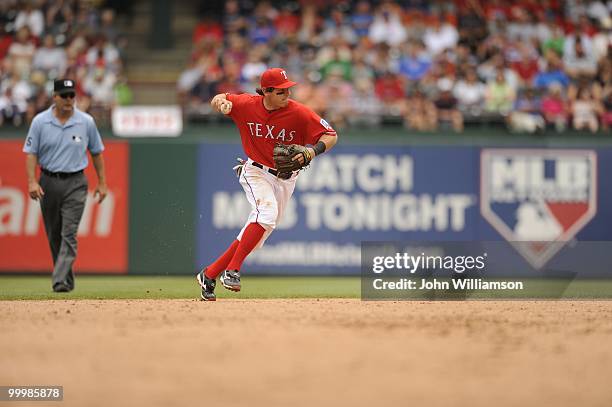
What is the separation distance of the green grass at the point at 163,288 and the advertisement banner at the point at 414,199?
69 cm

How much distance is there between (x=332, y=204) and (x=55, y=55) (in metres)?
5.81

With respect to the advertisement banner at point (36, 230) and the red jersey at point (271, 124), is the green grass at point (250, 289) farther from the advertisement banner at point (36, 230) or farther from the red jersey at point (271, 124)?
the red jersey at point (271, 124)

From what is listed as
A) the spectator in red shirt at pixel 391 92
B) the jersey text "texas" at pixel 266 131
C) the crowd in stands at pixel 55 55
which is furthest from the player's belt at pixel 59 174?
the spectator in red shirt at pixel 391 92

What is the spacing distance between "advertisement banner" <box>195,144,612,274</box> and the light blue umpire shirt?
4323 millimetres

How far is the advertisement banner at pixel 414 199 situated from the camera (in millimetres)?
16156

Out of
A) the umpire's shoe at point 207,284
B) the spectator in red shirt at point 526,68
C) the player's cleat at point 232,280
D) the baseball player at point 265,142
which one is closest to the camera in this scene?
the player's cleat at point 232,280

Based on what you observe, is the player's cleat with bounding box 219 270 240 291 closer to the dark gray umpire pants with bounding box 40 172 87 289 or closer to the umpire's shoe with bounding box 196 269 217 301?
the umpire's shoe with bounding box 196 269 217 301

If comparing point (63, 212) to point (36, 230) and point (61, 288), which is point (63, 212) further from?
point (36, 230)

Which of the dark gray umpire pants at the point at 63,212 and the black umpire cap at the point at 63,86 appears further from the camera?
the dark gray umpire pants at the point at 63,212

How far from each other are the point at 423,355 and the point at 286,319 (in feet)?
7.05

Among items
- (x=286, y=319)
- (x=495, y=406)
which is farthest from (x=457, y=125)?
(x=495, y=406)

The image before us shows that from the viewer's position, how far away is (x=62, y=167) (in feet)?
39.0

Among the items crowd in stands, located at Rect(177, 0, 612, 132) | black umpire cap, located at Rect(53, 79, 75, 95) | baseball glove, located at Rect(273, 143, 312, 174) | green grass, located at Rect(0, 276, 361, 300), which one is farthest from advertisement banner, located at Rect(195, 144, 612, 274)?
baseball glove, located at Rect(273, 143, 312, 174)

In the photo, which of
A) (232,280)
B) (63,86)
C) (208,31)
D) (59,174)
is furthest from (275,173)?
(208,31)
